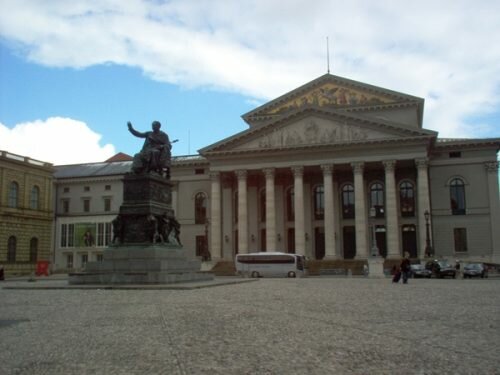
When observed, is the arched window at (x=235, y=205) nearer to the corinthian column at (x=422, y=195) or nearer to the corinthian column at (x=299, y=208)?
the corinthian column at (x=299, y=208)

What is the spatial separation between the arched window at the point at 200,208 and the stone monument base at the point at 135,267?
38.5m

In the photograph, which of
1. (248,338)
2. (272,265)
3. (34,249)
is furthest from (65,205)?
(248,338)

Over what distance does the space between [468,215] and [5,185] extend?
46330 millimetres

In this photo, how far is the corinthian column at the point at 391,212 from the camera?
50.6 metres

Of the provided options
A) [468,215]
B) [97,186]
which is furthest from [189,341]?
[97,186]

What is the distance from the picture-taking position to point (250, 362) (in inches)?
295

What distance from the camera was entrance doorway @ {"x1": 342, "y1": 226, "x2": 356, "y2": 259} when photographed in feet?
184

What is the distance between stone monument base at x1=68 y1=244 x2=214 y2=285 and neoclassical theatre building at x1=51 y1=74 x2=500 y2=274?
29723 mm

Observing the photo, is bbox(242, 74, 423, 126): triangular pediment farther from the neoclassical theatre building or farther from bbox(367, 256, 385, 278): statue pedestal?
bbox(367, 256, 385, 278): statue pedestal

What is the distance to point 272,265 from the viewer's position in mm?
47125

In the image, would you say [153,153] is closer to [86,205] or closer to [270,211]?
[270,211]

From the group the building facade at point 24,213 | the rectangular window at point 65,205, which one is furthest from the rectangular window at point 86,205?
the building facade at point 24,213

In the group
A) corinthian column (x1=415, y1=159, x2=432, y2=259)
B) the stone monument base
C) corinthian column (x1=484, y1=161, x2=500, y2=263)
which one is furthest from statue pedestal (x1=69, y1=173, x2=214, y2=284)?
corinthian column (x1=484, y1=161, x2=500, y2=263)

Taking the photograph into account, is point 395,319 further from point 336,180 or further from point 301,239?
point 336,180
